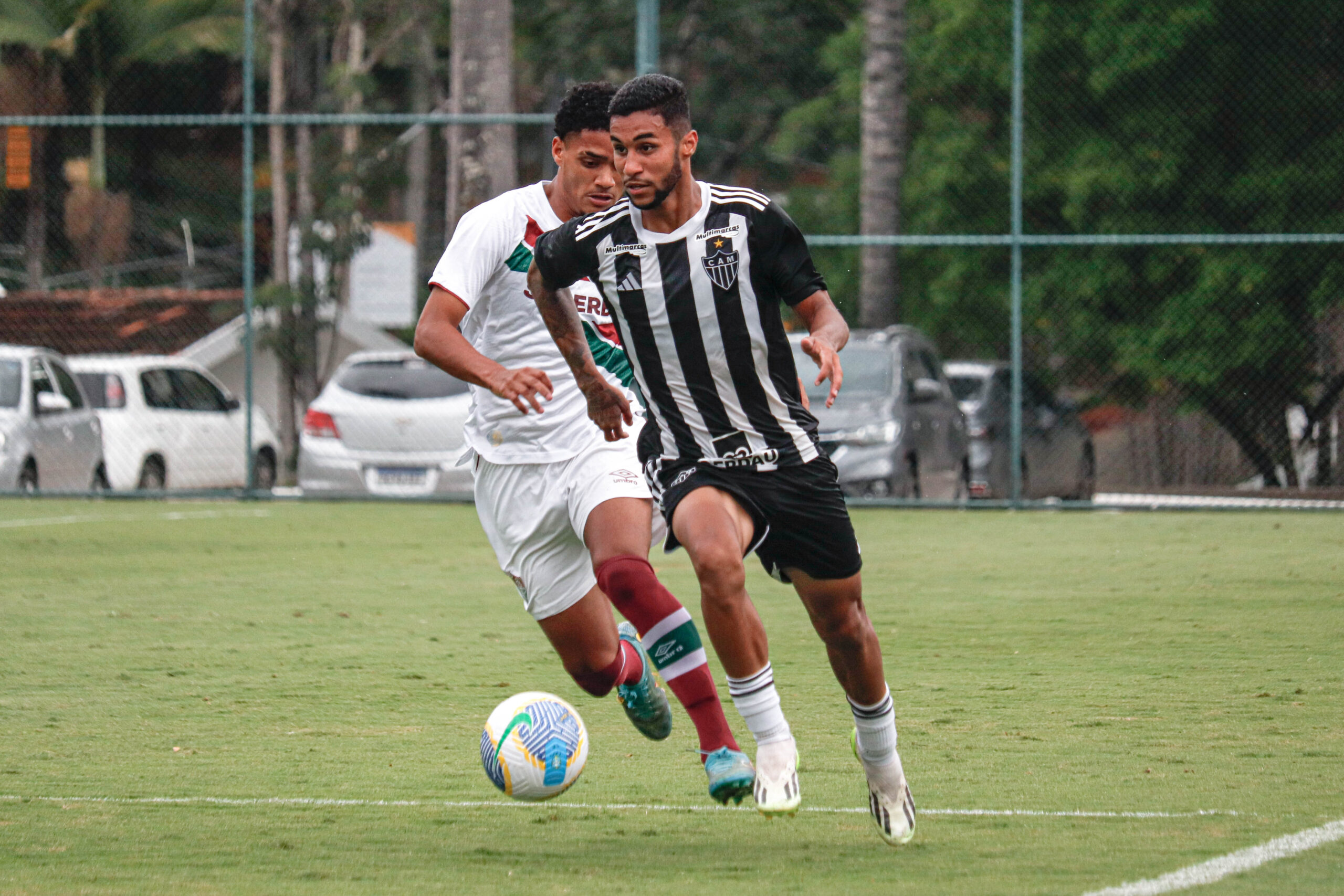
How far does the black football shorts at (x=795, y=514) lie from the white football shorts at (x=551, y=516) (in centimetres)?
88

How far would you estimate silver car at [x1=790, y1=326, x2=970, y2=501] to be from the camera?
53.0 ft

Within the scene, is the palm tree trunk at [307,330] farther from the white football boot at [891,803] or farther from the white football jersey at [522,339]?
the white football boot at [891,803]

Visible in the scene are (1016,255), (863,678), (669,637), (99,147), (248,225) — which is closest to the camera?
(863,678)

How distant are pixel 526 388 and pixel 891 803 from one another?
1.47 metres

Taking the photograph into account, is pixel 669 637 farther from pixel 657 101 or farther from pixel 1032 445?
pixel 1032 445

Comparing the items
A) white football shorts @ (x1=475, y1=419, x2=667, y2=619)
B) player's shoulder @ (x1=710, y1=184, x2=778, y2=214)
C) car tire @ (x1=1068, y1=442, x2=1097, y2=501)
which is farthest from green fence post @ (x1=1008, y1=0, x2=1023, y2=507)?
player's shoulder @ (x1=710, y1=184, x2=778, y2=214)

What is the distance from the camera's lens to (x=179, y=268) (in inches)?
958

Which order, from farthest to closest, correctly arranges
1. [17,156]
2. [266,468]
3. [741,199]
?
1. [266,468]
2. [17,156]
3. [741,199]

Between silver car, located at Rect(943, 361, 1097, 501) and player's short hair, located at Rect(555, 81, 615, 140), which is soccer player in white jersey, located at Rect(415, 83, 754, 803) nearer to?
player's short hair, located at Rect(555, 81, 615, 140)

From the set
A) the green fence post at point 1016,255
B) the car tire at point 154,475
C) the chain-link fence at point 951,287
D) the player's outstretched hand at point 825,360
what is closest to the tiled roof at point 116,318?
the chain-link fence at point 951,287

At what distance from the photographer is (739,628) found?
491cm

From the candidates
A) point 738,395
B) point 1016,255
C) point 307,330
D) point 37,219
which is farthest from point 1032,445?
point 37,219

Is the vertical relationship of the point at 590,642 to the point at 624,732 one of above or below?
above

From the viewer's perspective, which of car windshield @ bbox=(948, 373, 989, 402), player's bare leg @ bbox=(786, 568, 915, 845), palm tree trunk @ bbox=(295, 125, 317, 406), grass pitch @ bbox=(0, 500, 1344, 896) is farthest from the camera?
palm tree trunk @ bbox=(295, 125, 317, 406)
